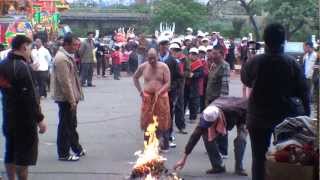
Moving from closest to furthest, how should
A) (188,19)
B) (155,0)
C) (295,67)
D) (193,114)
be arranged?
(295,67) → (193,114) → (188,19) → (155,0)

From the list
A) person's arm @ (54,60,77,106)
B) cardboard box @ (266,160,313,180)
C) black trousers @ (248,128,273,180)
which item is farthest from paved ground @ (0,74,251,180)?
cardboard box @ (266,160,313,180)

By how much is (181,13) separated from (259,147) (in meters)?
50.1

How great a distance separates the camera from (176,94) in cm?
1274

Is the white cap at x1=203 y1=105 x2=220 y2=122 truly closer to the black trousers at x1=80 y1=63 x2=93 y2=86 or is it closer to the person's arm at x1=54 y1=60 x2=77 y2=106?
the person's arm at x1=54 y1=60 x2=77 y2=106

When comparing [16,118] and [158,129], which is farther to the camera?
[158,129]

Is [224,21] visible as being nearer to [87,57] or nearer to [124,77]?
[124,77]

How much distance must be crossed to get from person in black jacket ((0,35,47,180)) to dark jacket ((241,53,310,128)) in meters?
2.35

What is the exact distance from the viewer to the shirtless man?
10.7 m

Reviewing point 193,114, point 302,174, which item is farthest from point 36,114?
point 193,114

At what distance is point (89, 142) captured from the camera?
12.5 m

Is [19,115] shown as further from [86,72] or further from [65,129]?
[86,72]

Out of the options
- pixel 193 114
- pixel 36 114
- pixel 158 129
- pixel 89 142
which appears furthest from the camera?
pixel 193 114

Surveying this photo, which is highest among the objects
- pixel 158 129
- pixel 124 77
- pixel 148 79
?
pixel 148 79

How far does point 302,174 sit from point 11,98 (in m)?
3.66
